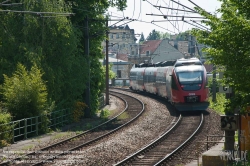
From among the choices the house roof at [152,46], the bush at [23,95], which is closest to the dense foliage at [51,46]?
the bush at [23,95]

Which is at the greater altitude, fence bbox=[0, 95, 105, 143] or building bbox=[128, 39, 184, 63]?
building bbox=[128, 39, 184, 63]

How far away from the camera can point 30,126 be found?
87.0 feet

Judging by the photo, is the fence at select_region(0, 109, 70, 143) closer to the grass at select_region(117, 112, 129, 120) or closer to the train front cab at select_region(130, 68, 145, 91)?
the grass at select_region(117, 112, 129, 120)

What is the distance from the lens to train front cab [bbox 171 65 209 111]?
34312mm

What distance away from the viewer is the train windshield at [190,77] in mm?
34312

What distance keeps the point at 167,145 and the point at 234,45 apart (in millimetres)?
8876

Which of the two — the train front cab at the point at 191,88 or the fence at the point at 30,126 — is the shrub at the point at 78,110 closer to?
the fence at the point at 30,126

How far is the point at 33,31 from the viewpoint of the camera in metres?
29.8

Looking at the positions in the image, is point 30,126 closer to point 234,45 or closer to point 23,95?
point 23,95

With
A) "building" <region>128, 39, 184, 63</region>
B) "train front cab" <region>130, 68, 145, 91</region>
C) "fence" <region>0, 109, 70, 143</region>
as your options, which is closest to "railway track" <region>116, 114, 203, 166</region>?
"fence" <region>0, 109, 70, 143</region>

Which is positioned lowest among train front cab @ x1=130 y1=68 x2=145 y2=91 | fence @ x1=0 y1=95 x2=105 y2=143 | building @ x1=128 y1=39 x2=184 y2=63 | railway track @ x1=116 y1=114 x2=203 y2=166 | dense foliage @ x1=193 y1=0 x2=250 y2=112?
railway track @ x1=116 y1=114 x2=203 y2=166

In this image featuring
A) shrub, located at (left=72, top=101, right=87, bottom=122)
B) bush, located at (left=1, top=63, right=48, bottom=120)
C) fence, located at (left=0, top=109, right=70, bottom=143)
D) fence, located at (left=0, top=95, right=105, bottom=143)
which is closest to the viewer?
fence, located at (left=0, top=95, right=105, bottom=143)

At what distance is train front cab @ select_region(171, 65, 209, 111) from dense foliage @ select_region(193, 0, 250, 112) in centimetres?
1823

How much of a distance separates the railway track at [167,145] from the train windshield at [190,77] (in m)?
3.47
